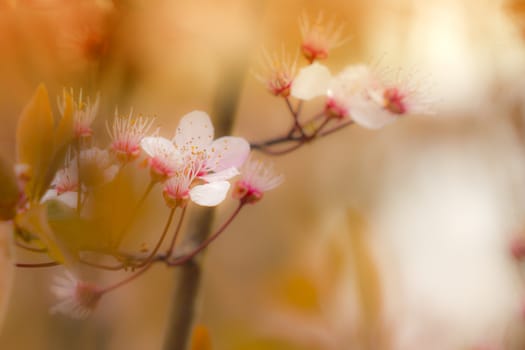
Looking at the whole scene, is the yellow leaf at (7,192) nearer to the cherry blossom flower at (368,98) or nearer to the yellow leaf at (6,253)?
the yellow leaf at (6,253)

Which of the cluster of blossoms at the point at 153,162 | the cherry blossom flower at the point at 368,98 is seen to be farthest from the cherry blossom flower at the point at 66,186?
the cherry blossom flower at the point at 368,98

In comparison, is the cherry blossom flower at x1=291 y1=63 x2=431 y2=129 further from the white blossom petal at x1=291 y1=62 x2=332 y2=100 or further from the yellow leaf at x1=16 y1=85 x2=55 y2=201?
the yellow leaf at x1=16 y1=85 x2=55 y2=201

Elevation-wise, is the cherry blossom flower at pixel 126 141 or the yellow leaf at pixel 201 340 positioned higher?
the cherry blossom flower at pixel 126 141

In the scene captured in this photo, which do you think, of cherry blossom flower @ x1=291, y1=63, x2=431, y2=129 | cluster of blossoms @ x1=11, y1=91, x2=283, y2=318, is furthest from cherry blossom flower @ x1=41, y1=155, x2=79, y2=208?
cherry blossom flower @ x1=291, y1=63, x2=431, y2=129

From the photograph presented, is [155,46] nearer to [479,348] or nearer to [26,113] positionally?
[26,113]

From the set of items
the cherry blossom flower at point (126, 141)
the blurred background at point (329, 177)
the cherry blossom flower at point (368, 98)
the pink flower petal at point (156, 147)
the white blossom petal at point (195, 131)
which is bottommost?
the blurred background at point (329, 177)
